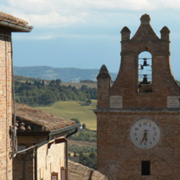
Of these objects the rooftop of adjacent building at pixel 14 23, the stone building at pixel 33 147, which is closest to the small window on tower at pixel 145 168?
the stone building at pixel 33 147

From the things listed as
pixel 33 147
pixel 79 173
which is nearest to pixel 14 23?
pixel 33 147

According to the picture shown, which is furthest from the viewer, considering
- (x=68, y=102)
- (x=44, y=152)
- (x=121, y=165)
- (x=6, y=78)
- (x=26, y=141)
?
(x=68, y=102)

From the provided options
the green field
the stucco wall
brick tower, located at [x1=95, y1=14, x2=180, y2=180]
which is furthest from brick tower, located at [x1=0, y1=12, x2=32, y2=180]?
the green field

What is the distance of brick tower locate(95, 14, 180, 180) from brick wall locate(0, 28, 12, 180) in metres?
27.0

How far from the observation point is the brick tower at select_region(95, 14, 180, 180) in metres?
40.8

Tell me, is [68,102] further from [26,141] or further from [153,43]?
[26,141]

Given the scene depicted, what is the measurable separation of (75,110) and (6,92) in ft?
409

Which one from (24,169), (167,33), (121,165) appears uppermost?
(167,33)

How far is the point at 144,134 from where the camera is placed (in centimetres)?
4116

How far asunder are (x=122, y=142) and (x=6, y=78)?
2778cm

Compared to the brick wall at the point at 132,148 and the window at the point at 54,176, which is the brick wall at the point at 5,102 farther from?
the brick wall at the point at 132,148

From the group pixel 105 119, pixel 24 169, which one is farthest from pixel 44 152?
pixel 105 119

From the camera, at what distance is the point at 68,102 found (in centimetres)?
14225

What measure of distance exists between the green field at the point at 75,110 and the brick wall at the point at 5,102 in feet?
380
